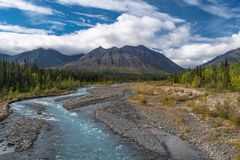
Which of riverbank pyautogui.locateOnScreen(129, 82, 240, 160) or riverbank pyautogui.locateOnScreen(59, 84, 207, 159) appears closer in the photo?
riverbank pyautogui.locateOnScreen(59, 84, 207, 159)

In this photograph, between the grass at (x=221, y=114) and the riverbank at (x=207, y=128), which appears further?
the grass at (x=221, y=114)

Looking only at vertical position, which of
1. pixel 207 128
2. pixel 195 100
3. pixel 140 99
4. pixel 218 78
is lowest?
pixel 207 128

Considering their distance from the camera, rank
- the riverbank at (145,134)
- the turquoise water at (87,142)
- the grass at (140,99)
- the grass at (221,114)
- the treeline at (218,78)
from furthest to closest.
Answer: the treeline at (218,78), the grass at (140,99), the grass at (221,114), the riverbank at (145,134), the turquoise water at (87,142)

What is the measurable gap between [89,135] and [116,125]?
6358mm

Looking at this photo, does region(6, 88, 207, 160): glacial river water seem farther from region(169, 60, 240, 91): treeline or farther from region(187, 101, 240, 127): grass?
region(169, 60, 240, 91): treeline

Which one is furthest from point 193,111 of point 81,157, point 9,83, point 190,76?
point 190,76

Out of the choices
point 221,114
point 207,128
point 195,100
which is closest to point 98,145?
point 207,128

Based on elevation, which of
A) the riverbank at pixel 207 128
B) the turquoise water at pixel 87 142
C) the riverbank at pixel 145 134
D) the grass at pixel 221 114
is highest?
the grass at pixel 221 114

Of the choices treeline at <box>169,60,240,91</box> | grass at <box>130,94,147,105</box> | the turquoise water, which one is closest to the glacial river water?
the turquoise water

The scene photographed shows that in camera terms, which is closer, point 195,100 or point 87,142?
point 87,142

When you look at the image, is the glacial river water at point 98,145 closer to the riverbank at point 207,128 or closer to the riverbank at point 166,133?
the riverbank at point 166,133

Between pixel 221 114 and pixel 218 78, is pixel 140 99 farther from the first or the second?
pixel 218 78

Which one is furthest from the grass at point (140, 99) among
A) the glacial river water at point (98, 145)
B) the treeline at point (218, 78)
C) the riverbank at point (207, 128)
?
the treeline at point (218, 78)

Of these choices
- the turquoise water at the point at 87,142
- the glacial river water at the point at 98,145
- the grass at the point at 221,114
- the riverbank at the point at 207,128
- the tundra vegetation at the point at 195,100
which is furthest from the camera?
the grass at the point at 221,114
